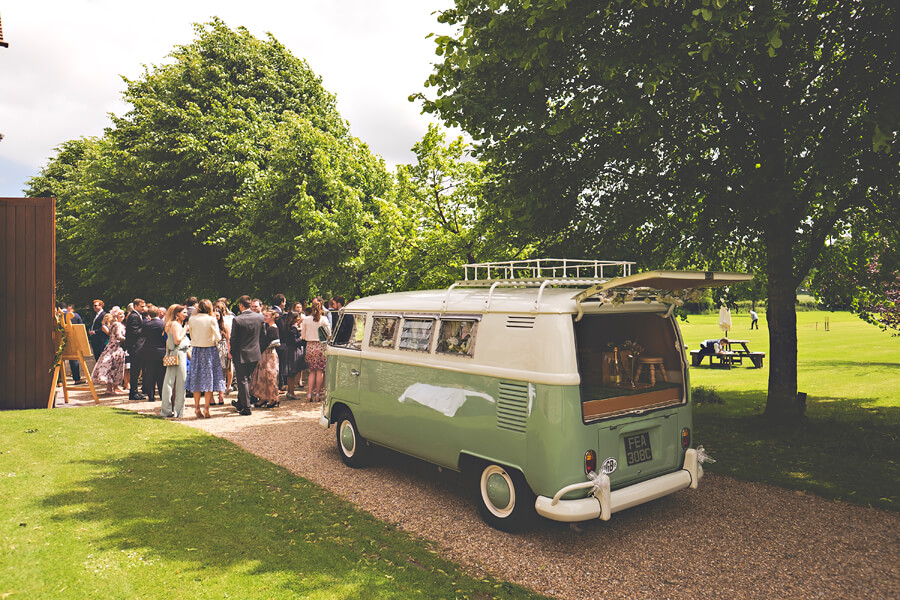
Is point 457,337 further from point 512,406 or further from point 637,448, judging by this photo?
point 637,448

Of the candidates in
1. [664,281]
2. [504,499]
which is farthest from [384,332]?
[664,281]

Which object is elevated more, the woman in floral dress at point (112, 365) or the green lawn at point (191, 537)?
the woman in floral dress at point (112, 365)

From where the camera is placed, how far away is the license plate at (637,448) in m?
5.32

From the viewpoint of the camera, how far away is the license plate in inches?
209

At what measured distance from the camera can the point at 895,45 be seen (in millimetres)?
7238

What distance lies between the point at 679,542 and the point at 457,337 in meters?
2.92

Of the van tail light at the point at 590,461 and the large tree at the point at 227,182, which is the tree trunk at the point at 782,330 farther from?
the large tree at the point at 227,182

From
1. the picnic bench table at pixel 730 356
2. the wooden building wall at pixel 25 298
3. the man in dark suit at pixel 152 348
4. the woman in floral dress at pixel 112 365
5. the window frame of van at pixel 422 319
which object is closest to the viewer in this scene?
the window frame of van at pixel 422 319

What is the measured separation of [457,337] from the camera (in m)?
6.04

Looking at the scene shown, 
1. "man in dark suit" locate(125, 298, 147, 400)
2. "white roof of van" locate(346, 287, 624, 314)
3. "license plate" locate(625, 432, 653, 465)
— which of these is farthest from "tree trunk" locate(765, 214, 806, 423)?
"man in dark suit" locate(125, 298, 147, 400)

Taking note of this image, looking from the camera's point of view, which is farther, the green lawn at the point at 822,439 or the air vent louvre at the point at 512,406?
the green lawn at the point at 822,439

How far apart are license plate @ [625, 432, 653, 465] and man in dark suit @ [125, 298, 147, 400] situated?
36.5 feet

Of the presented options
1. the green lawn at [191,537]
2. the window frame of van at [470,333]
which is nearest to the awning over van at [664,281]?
the window frame of van at [470,333]

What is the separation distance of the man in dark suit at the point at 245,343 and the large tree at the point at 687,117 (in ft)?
18.0
